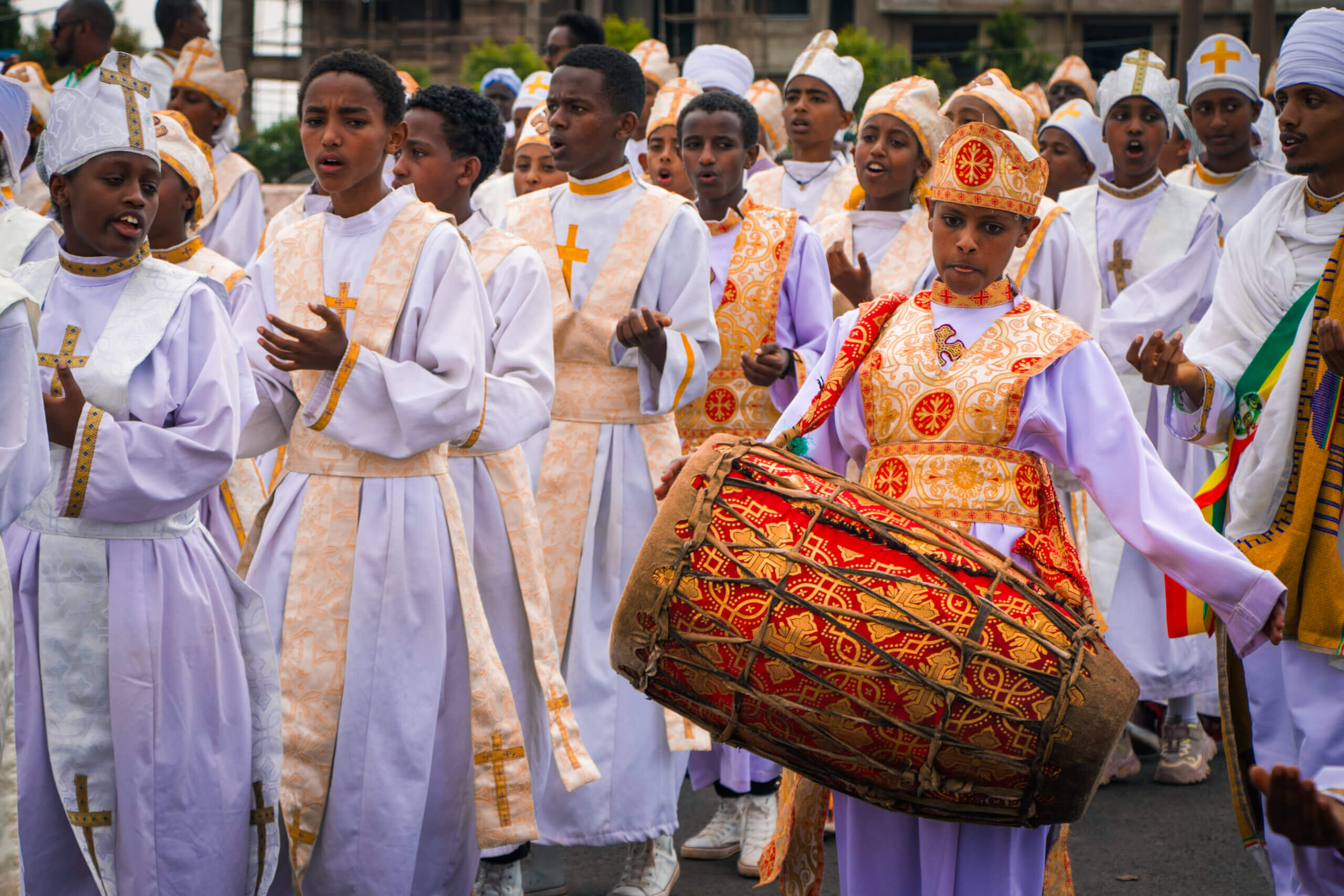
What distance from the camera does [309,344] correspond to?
3.94 m

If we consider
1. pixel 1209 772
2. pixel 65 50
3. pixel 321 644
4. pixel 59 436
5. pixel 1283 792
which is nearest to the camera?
pixel 1283 792

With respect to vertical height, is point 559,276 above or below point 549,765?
above

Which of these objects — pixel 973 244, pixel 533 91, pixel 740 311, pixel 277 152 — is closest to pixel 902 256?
pixel 740 311

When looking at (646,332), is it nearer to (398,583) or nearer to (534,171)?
(398,583)

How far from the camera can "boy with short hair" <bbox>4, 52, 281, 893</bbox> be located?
148 inches

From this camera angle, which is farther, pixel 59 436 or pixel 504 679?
pixel 504 679

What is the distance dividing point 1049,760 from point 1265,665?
154 cm

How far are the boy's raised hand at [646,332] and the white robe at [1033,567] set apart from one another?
1.27m

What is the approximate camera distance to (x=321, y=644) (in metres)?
4.23

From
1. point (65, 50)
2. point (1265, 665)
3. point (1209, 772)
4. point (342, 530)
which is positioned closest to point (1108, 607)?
point (1209, 772)

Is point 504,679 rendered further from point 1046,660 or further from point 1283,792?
point 1283,792

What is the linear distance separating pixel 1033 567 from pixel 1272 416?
1155mm

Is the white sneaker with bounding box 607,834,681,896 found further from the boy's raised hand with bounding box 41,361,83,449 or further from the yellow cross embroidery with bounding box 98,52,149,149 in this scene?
the yellow cross embroidery with bounding box 98,52,149,149

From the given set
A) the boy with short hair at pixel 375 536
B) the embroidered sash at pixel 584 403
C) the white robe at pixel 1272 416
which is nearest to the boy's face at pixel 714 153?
the embroidered sash at pixel 584 403
